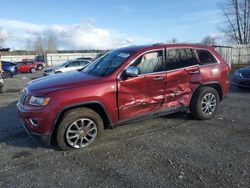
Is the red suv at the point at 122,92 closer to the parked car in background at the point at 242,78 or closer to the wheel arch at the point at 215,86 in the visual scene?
the wheel arch at the point at 215,86

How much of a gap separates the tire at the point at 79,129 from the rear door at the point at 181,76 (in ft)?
5.02

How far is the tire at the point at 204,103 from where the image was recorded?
18.5 feet

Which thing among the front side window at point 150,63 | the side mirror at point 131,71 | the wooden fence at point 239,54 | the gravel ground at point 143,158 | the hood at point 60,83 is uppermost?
the wooden fence at point 239,54

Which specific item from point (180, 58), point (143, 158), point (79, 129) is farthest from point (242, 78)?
point (79, 129)

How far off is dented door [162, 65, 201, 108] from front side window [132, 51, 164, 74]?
29 centimetres

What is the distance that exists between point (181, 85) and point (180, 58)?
1.93ft

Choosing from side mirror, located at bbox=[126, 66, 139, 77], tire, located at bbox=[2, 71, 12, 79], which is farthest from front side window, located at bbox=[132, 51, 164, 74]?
tire, located at bbox=[2, 71, 12, 79]

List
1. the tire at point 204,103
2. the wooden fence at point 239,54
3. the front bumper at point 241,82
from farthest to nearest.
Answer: the wooden fence at point 239,54 → the front bumper at point 241,82 → the tire at point 204,103

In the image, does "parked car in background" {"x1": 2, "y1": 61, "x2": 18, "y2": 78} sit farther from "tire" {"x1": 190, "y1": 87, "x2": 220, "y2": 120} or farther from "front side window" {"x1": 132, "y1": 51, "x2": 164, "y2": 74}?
"tire" {"x1": 190, "y1": 87, "x2": 220, "y2": 120}

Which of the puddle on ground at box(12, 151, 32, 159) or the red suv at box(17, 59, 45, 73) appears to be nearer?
the puddle on ground at box(12, 151, 32, 159)

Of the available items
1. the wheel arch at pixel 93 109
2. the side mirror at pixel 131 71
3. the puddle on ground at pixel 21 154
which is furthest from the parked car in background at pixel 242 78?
the puddle on ground at pixel 21 154

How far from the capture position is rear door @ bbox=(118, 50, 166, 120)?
15.3 ft

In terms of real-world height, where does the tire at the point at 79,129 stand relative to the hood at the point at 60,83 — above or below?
below

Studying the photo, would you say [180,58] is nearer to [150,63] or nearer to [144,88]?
[150,63]
